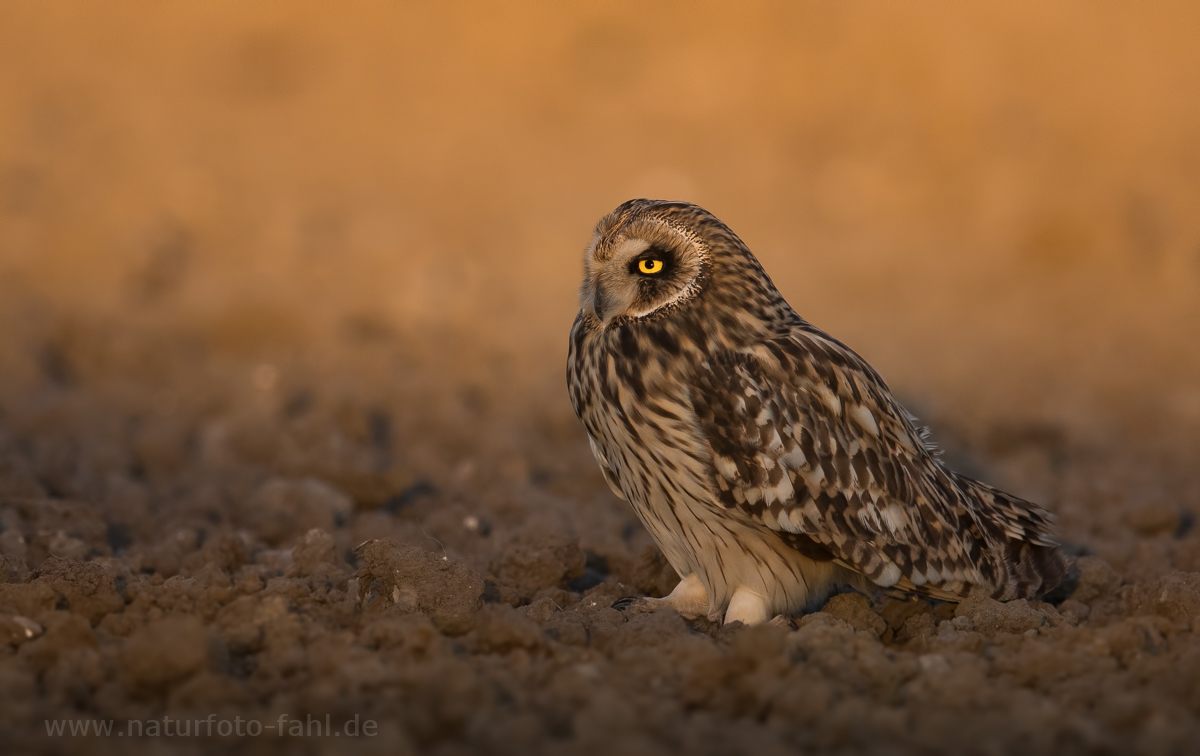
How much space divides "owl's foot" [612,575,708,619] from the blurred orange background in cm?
367

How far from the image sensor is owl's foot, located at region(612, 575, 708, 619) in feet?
14.5

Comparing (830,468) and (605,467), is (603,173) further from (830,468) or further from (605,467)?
(830,468)

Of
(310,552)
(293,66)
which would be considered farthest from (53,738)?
(293,66)

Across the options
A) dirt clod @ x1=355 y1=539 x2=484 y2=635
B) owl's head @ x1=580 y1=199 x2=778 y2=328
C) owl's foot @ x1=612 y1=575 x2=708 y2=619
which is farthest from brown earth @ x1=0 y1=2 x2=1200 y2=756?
owl's head @ x1=580 y1=199 x2=778 y2=328

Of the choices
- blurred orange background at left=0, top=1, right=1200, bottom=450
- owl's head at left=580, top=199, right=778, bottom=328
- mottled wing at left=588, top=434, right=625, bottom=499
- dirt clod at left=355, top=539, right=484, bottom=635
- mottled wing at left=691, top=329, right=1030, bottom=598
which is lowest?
dirt clod at left=355, top=539, right=484, bottom=635

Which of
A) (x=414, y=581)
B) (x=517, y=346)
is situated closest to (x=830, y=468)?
(x=414, y=581)

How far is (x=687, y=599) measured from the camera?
4.46 metres

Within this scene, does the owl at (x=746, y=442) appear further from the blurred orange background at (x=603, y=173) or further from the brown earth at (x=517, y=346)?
the blurred orange background at (x=603, y=173)

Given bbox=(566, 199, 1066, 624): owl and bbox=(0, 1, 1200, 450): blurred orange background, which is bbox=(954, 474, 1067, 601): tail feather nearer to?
bbox=(566, 199, 1066, 624): owl

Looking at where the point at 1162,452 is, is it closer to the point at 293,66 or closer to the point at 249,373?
the point at 249,373

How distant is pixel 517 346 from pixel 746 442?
18.2ft

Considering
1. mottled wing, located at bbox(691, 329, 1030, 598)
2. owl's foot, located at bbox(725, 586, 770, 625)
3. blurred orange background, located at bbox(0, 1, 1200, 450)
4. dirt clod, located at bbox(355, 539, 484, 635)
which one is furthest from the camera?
blurred orange background, located at bbox(0, 1, 1200, 450)

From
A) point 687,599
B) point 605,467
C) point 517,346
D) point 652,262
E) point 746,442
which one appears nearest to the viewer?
point 746,442

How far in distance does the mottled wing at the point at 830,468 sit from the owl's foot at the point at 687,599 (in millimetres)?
542
